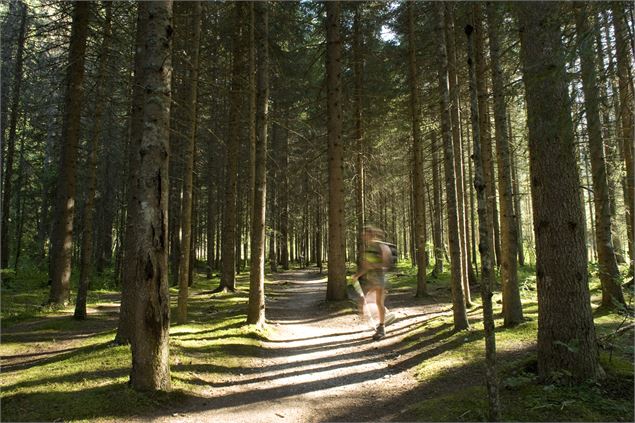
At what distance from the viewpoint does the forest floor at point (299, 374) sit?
15.5 ft

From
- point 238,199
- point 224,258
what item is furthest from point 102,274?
point 224,258

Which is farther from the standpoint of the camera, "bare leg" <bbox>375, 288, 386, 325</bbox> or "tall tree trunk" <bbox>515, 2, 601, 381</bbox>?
"bare leg" <bbox>375, 288, 386, 325</bbox>

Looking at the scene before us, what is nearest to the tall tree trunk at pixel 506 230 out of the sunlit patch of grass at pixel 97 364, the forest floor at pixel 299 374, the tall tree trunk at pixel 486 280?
the forest floor at pixel 299 374

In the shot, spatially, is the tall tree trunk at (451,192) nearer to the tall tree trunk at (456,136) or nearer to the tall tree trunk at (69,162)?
the tall tree trunk at (456,136)

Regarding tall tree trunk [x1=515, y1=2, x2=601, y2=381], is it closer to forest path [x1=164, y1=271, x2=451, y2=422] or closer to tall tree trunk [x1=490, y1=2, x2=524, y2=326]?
forest path [x1=164, y1=271, x2=451, y2=422]

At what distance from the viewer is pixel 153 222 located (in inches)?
214

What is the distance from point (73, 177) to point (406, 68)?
12054mm

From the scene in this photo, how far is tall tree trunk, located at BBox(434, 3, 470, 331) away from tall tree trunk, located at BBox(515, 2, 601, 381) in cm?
367

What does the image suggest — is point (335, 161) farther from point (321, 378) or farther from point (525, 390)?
point (525, 390)

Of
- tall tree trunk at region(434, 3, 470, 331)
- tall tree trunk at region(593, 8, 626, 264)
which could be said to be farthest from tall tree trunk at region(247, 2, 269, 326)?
tall tree trunk at region(593, 8, 626, 264)

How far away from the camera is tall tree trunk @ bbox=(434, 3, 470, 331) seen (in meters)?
8.74

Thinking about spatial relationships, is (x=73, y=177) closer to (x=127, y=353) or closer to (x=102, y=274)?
(x=127, y=353)

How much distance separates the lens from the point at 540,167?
503 cm

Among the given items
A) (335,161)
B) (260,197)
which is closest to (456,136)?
(335,161)
